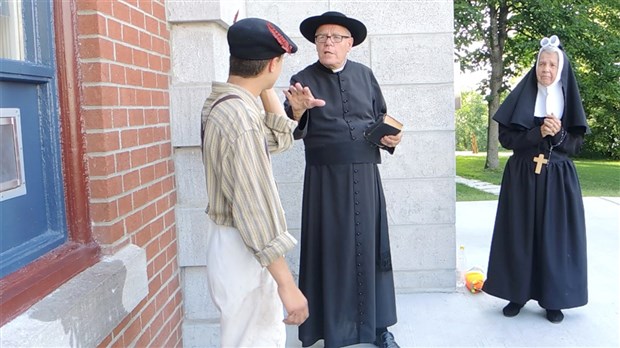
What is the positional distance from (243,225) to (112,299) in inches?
30.7

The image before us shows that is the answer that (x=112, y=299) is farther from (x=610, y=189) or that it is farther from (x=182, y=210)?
(x=610, y=189)

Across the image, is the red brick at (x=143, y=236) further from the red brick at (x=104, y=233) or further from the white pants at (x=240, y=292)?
the white pants at (x=240, y=292)

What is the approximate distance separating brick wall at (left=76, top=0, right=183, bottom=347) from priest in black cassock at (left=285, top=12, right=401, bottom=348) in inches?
32.4

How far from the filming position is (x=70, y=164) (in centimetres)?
236

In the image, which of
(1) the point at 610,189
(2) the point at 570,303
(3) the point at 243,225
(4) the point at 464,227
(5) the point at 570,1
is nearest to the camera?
(3) the point at 243,225

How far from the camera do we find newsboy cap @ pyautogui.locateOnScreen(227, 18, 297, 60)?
6.95ft

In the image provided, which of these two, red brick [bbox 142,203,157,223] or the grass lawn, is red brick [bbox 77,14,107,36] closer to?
red brick [bbox 142,203,157,223]

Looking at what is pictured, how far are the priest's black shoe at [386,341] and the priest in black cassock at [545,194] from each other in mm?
1017

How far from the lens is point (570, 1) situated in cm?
1561

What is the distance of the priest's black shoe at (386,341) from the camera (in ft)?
12.1

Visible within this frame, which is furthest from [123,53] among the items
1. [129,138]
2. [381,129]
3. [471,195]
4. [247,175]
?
[471,195]

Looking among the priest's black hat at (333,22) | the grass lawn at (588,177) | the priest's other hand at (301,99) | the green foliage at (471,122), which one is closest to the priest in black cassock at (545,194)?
the priest's black hat at (333,22)

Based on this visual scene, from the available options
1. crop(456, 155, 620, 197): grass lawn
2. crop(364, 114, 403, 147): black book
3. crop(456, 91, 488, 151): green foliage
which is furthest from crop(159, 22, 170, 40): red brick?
crop(456, 91, 488, 151): green foliage

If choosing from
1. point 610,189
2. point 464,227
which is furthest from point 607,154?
point 464,227
